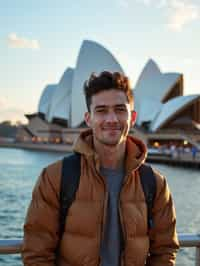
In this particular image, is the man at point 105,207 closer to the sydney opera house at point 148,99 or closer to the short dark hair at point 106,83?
the short dark hair at point 106,83

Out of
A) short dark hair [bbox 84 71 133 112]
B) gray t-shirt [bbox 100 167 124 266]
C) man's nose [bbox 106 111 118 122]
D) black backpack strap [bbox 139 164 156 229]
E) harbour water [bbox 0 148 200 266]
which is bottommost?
harbour water [bbox 0 148 200 266]

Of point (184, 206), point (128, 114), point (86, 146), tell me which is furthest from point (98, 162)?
point (184, 206)

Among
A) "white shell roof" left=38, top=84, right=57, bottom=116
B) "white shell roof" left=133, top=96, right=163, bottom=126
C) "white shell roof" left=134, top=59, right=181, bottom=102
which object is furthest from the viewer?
"white shell roof" left=38, top=84, right=57, bottom=116

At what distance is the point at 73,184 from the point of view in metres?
1.22

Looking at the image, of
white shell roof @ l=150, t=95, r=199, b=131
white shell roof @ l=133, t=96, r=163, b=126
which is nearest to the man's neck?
white shell roof @ l=150, t=95, r=199, b=131

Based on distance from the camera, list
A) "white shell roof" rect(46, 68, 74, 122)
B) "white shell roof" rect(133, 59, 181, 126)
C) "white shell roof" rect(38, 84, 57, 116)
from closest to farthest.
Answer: "white shell roof" rect(133, 59, 181, 126) < "white shell roof" rect(46, 68, 74, 122) < "white shell roof" rect(38, 84, 57, 116)

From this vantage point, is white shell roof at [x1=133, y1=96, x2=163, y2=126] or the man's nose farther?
white shell roof at [x1=133, y1=96, x2=163, y2=126]

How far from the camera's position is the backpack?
1213 millimetres

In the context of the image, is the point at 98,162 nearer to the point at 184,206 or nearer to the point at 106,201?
the point at 106,201

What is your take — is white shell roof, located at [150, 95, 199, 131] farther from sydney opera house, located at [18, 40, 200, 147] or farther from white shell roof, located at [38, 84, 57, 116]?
white shell roof, located at [38, 84, 57, 116]

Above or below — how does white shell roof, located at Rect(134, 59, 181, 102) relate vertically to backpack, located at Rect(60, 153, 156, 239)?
above

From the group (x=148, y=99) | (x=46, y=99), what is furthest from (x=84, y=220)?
(x=46, y=99)

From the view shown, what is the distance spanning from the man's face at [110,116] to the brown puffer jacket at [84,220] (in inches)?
3.2

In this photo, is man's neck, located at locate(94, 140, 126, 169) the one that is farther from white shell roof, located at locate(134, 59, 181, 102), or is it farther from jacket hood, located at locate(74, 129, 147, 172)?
white shell roof, located at locate(134, 59, 181, 102)
